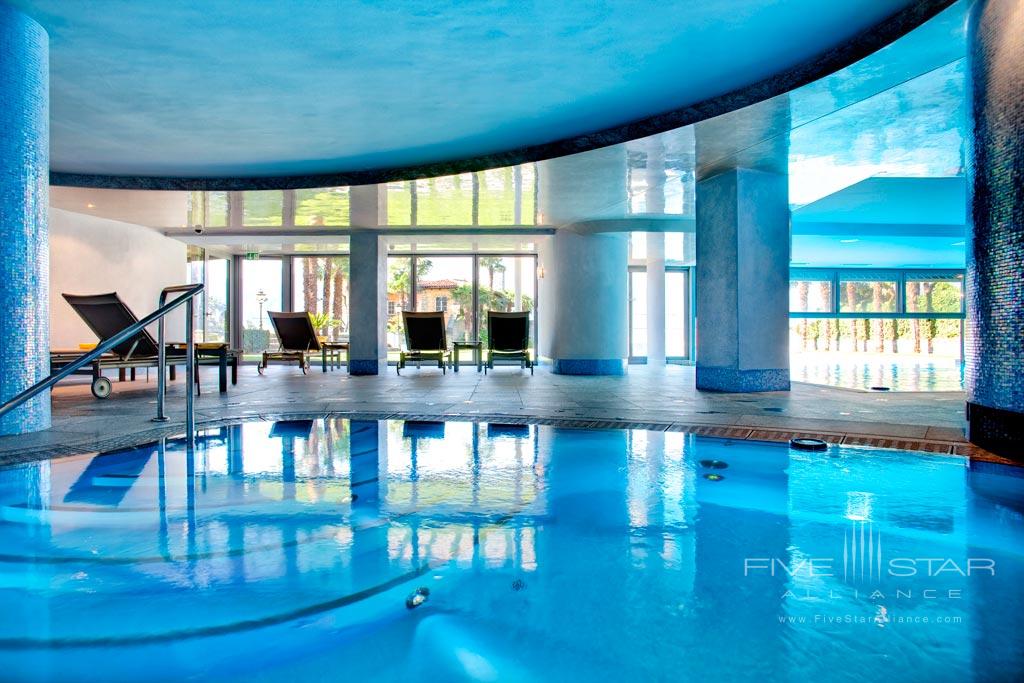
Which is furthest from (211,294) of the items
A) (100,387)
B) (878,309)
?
(878,309)

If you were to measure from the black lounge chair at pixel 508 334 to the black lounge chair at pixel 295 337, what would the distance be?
344 centimetres

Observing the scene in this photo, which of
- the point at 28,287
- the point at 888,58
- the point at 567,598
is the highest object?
the point at 888,58

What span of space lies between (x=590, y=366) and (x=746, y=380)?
4314mm

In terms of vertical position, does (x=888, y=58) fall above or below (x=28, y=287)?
above

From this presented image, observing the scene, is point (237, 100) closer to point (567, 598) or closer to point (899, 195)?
point (567, 598)

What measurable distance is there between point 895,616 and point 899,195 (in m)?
10.7

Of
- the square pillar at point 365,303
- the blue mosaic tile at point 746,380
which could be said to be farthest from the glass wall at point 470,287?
the blue mosaic tile at point 746,380

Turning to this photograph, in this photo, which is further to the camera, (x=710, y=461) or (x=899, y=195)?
(x=899, y=195)

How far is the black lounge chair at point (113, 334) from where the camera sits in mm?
7211

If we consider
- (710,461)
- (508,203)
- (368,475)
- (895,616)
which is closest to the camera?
(895,616)

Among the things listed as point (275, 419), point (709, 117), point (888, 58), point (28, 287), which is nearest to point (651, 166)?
point (709, 117)

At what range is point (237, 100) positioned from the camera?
20.3 ft

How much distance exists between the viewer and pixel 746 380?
25.7 feet

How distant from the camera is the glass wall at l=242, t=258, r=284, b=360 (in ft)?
55.7
